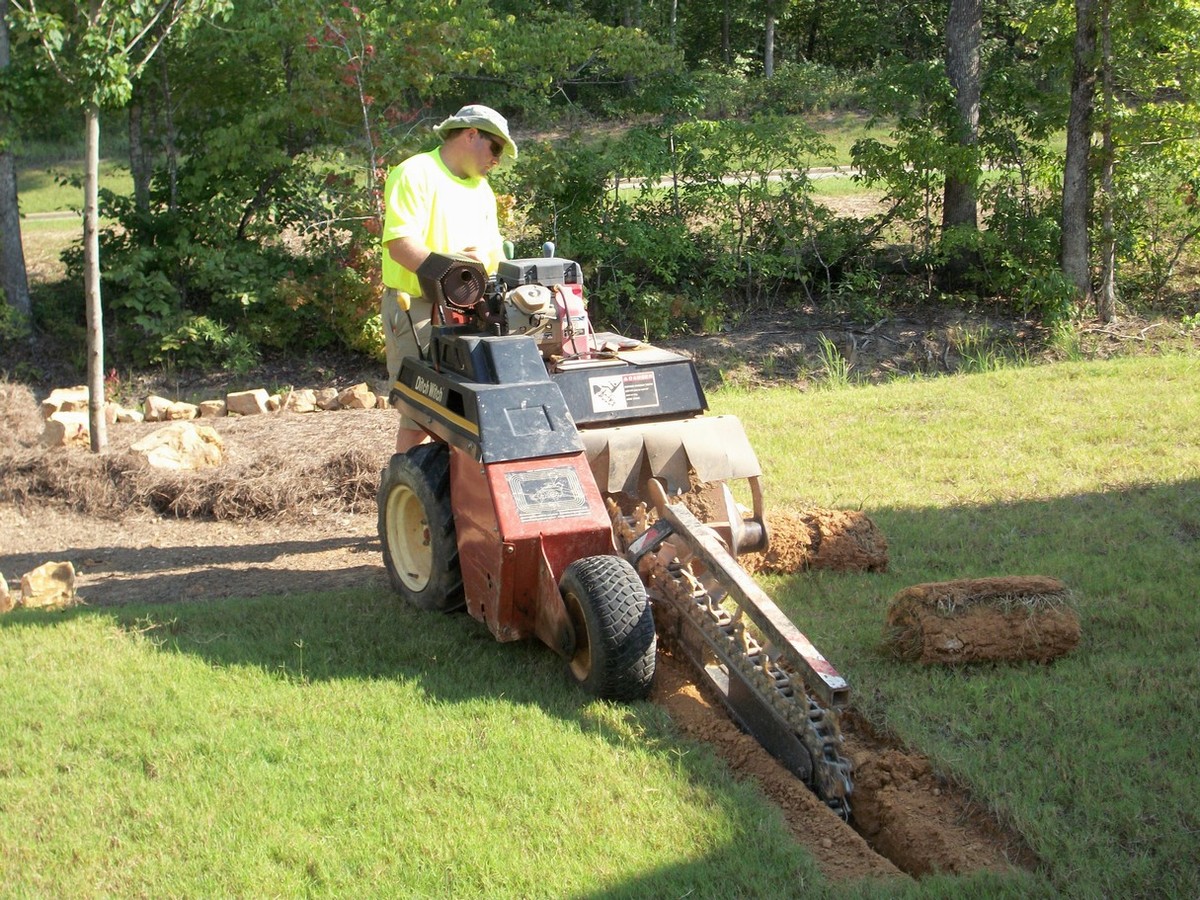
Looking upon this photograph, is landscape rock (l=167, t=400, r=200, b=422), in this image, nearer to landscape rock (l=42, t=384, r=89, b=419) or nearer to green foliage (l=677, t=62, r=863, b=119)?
landscape rock (l=42, t=384, r=89, b=419)

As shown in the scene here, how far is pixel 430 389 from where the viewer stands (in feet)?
17.9

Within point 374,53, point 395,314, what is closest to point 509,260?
point 395,314

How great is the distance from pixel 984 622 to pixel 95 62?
6412 mm

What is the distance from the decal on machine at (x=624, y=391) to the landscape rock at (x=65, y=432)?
196 inches

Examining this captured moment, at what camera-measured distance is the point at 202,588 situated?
638 centimetres

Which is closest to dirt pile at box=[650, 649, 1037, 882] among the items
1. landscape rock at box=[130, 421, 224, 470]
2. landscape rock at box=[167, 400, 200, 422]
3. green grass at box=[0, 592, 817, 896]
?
green grass at box=[0, 592, 817, 896]

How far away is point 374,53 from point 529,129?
5380 mm

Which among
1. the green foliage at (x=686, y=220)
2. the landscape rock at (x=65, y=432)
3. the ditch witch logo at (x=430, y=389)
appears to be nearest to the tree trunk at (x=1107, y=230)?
the green foliage at (x=686, y=220)

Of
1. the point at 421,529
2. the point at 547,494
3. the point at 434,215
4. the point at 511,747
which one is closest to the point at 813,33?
the point at 434,215

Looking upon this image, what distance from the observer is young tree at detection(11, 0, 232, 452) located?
26.1ft

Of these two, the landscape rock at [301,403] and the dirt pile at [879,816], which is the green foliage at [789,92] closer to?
the landscape rock at [301,403]

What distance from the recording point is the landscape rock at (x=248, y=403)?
10070 mm

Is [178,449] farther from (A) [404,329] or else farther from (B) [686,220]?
(B) [686,220]

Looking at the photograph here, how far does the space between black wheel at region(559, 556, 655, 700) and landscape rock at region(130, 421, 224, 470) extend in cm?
436
